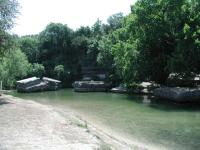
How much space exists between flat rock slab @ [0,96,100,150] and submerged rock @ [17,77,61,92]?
1950 inches

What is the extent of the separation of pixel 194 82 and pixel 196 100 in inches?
334

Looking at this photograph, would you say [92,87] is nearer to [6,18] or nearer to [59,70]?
[59,70]

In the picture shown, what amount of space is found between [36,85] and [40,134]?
195ft

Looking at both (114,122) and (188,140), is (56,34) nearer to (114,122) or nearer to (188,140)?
(114,122)

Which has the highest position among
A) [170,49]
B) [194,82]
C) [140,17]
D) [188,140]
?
[140,17]

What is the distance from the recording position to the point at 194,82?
5397cm

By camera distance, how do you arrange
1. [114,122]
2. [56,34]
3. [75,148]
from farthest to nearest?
[56,34] → [114,122] → [75,148]

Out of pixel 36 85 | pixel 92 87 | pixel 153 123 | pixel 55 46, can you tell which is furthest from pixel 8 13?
pixel 55 46

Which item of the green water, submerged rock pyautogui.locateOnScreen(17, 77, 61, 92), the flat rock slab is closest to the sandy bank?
the flat rock slab

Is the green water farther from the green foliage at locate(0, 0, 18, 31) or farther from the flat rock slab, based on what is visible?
the green foliage at locate(0, 0, 18, 31)

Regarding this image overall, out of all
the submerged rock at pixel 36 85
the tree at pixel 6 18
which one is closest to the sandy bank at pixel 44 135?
the tree at pixel 6 18

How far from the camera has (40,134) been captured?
66.6 feet

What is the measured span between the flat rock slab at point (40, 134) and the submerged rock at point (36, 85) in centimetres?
4953

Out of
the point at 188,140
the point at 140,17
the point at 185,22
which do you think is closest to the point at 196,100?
the point at 185,22
